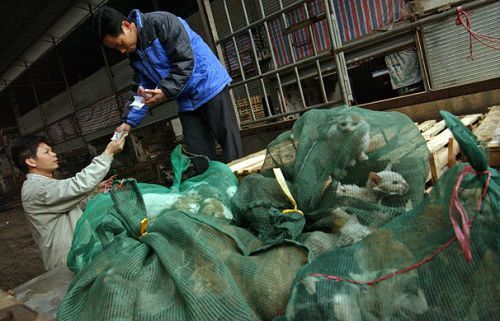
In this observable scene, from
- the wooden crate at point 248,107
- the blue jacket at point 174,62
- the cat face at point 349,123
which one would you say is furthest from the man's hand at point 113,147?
the wooden crate at point 248,107

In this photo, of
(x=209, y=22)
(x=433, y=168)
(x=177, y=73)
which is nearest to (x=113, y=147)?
(x=177, y=73)

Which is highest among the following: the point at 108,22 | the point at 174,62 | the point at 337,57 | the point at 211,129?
the point at 108,22

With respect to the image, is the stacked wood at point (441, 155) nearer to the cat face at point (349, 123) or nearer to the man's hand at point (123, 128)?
the cat face at point (349, 123)

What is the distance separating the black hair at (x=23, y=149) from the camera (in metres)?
2.52

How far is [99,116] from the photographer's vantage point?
1172 centimetres

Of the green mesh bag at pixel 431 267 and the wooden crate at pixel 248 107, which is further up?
the wooden crate at pixel 248 107

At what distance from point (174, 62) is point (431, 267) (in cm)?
261

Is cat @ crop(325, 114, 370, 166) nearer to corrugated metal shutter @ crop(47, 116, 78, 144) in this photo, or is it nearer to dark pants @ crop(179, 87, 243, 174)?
dark pants @ crop(179, 87, 243, 174)

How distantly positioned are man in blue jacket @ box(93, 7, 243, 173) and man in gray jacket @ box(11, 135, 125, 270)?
1.70ft

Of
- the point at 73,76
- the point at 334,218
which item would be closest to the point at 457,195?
the point at 334,218

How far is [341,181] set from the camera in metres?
1.33

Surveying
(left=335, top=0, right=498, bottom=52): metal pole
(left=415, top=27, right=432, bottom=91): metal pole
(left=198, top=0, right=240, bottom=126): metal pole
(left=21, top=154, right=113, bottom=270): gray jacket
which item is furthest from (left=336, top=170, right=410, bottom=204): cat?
(left=415, top=27, right=432, bottom=91): metal pole

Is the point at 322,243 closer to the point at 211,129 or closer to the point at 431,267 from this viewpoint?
the point at 431,267

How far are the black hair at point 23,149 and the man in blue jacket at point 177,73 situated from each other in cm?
66
